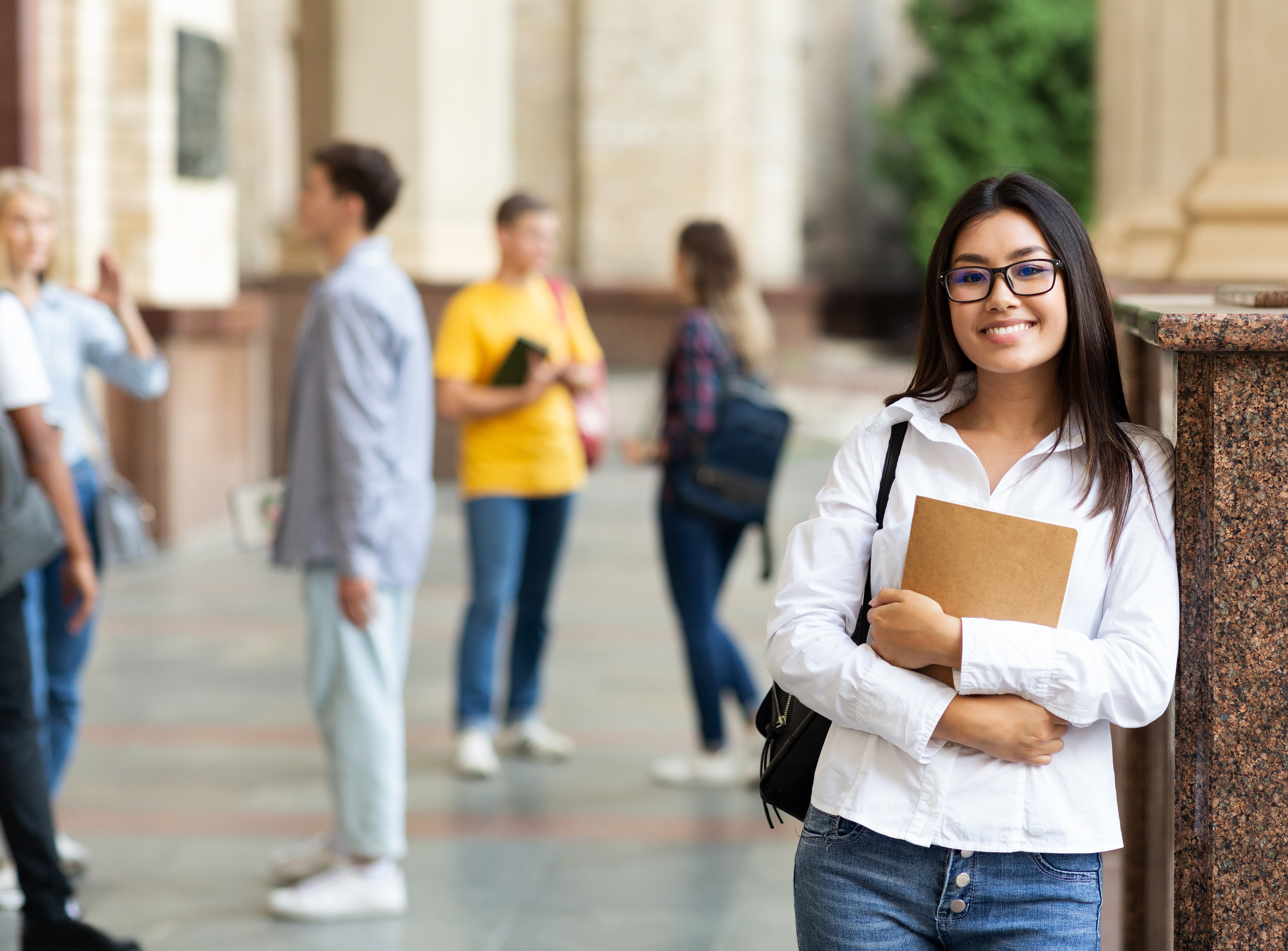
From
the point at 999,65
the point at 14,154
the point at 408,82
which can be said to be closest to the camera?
the point at 14,154

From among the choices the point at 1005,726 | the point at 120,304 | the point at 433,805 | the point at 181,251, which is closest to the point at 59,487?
the point at 120,304

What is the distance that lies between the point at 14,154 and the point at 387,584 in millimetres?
6528

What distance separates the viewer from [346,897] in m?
4.52

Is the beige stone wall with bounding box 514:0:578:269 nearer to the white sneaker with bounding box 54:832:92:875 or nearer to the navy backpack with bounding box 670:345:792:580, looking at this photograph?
the navy backpack with bounding box 670:345:792:580

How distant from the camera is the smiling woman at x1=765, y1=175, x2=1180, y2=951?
2121mm

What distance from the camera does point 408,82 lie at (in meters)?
13.6

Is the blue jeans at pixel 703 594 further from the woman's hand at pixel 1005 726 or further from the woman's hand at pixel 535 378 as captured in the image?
the woman's hand at pixel 1005 726

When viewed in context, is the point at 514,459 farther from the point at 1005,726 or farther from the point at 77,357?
the point at 1005,726

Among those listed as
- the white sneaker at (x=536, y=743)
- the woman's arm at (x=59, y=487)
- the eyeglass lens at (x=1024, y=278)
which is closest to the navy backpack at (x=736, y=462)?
the white sneaker at (x=536, y=743)

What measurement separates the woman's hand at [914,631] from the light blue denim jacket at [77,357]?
10.9 ft

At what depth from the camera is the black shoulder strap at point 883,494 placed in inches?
90.2

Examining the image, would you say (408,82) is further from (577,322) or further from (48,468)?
(48,468)

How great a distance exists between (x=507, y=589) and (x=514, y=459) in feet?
1.64

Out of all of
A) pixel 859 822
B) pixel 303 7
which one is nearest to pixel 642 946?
pixel 859 822
